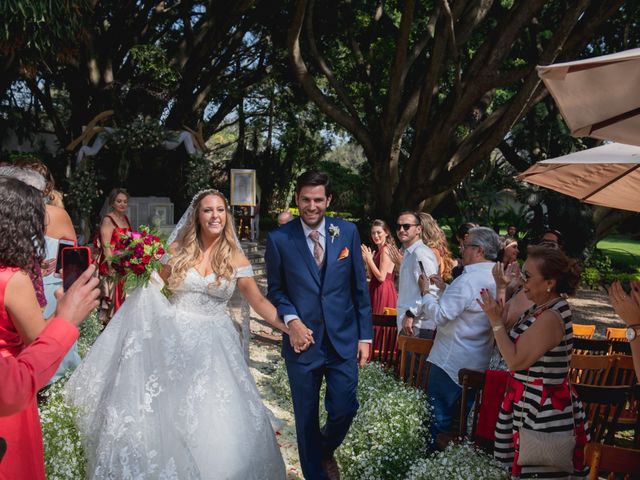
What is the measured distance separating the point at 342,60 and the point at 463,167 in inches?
292

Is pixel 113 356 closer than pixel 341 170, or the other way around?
pixel 113 356

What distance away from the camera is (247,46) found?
2247cm

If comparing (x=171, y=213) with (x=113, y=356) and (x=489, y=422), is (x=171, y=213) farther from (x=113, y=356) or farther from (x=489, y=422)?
(x=489, y=422)

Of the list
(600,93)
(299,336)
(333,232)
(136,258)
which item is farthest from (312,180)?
(600,93)

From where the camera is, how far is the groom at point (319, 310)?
13.6 feet

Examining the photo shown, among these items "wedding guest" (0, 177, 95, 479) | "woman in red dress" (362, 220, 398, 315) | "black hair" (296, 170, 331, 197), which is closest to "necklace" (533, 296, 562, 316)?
"black hair" (296, 170, 331, 197)

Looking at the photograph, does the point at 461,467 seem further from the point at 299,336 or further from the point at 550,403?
the point at 299,336

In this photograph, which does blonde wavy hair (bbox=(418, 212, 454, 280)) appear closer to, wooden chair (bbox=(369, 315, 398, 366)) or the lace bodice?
wooden chair (bbox=(369, 315, 398, 366))

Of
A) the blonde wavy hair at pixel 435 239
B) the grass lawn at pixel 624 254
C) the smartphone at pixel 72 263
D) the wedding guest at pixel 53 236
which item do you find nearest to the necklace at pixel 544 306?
the smartphone at pixel 72 263

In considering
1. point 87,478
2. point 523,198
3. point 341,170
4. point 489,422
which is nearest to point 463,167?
point 489,422

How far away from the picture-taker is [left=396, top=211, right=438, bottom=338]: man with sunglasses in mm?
5478

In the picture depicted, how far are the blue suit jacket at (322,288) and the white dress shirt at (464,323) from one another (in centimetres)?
55

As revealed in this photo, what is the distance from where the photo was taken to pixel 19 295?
7.63ft

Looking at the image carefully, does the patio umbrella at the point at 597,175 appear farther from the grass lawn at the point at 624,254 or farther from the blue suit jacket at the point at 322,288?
the grass lawn at the point at 624,254
